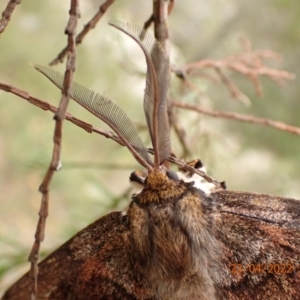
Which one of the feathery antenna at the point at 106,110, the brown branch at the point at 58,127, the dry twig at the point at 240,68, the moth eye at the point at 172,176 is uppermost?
the dry twig at the point at 240,68

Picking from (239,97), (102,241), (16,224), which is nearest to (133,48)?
(239,97)

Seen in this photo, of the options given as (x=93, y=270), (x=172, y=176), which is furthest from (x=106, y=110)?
(x=93, y=270)

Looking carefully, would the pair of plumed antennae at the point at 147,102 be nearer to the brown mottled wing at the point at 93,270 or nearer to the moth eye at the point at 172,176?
the moth eye at the point at 172,176

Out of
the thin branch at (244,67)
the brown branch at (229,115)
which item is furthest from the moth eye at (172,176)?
the thin branch at (244,67)

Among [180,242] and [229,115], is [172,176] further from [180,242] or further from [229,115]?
[229,115]

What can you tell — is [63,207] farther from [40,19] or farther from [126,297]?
[126,297]

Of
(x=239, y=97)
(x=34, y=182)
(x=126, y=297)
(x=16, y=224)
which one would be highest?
(x=34, y=182)
